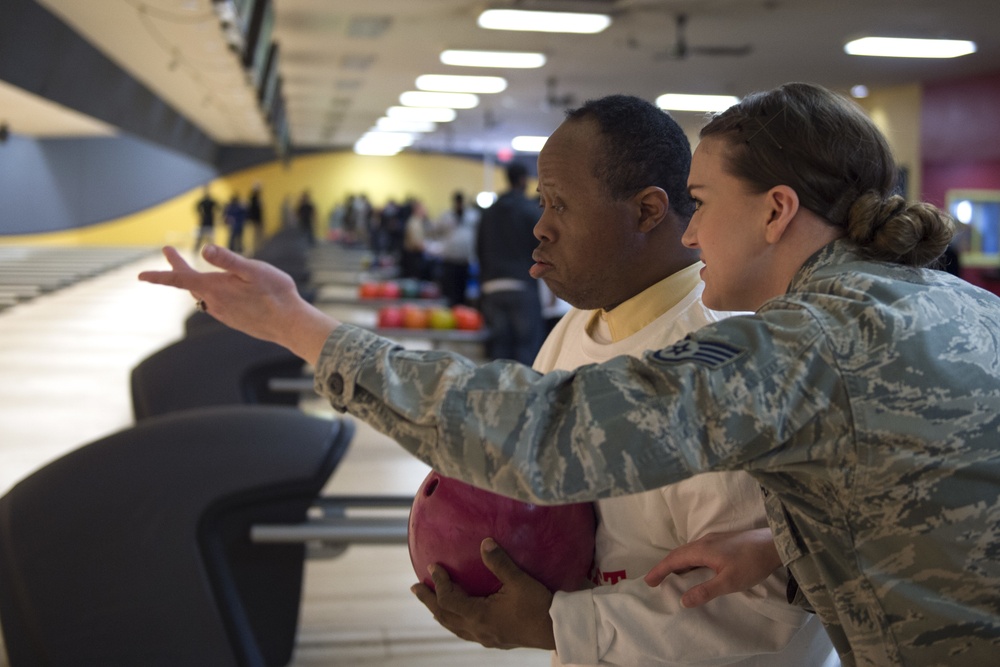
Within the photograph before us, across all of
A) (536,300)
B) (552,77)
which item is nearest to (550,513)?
(536,300)

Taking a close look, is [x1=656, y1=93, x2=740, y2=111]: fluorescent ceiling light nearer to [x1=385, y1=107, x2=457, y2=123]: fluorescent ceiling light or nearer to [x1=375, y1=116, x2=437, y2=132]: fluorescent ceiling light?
[x1=385, y1=107, x2=457, y2=123]: fluorescent ceiling light

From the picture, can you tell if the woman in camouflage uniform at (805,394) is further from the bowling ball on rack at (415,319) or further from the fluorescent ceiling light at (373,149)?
the fluorescent ceiling light at (373,149)

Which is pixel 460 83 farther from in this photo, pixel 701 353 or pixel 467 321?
pixel 701 353

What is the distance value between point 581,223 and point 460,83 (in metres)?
14.3

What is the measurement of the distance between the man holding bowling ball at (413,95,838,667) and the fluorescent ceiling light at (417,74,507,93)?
13.4 m

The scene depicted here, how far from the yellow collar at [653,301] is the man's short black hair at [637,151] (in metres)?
0.09

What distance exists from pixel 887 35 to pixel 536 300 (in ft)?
18.4

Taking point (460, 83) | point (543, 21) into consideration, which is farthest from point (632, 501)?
point (460, 83)

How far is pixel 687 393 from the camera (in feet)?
3.15

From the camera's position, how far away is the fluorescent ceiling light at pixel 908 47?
1084cm

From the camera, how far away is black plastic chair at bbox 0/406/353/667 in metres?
2.72

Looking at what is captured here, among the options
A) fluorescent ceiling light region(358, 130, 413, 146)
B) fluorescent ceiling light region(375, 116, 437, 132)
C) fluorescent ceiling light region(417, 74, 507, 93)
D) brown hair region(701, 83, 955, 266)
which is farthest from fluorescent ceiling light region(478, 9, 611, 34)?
fluorescent ceiling light region(358, 130, 413, 146)

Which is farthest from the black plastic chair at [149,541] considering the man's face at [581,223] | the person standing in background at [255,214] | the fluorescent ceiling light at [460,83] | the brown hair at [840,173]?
the person standing in background at [255,214]

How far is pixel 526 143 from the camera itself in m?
27.2
